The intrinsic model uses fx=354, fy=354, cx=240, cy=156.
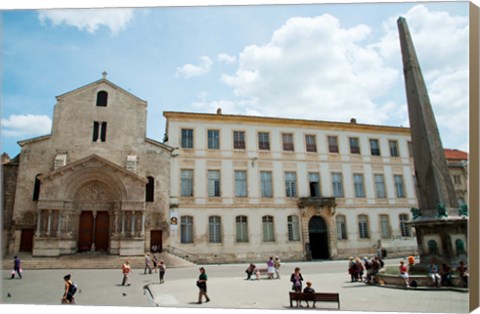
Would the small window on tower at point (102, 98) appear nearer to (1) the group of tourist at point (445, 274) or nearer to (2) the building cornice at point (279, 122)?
(2) the building cornice at point (279, 122)

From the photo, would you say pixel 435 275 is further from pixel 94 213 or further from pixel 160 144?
pixel 94 213

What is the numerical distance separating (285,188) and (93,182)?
423 inches

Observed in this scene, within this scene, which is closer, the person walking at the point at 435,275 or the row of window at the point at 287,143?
the person walking at the point at 435,275

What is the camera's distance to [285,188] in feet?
68.9

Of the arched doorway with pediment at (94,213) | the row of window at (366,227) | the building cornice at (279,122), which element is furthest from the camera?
the row of window at (366,227)

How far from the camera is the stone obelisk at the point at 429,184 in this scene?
28.0 feet

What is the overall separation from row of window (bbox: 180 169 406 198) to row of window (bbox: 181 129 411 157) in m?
1.48

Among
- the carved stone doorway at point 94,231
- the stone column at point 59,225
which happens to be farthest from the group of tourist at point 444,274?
the stone column at point 59,225

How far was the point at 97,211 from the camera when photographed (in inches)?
737

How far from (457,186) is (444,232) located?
1781 centimetres

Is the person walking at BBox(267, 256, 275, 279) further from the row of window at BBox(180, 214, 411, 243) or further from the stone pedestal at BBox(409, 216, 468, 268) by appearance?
the row of window at BBox(180, 214, 411, 243)

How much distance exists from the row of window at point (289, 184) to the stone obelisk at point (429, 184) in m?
11.4

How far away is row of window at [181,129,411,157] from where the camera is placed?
20406 millimetres

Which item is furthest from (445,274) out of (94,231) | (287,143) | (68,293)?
(94,231)
